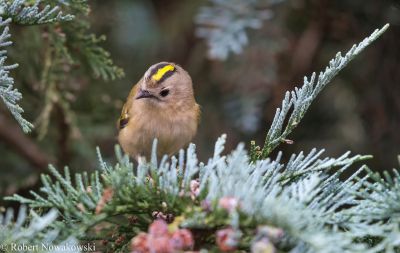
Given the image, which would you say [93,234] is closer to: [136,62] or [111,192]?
[111,192]

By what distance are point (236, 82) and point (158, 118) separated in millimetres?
503

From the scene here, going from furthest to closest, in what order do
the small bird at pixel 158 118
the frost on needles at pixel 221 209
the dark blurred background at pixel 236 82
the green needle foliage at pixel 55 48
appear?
1. the small bird at pixel 158 118
2. the dark blurred background at pixel 236 82
3. the green needle foliage at pixel 55 48
4. the frost on needles at pixel 221 209

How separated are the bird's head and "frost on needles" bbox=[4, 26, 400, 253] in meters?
1.61

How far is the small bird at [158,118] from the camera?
322 centimetres

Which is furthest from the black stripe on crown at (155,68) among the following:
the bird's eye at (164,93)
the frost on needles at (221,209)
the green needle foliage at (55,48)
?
the frost on needles at (221,209)

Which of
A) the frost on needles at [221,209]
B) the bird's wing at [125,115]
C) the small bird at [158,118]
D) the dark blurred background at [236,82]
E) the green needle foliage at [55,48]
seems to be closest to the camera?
the frost on needles at [221,209]

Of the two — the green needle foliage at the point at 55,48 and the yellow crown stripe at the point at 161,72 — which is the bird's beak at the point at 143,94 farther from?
the green needle foliage at the point at 55,48

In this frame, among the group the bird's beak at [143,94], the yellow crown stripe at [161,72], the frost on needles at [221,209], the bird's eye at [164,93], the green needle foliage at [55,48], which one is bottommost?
the frost on needles at [221,209]

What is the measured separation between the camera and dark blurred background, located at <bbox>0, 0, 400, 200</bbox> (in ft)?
9.99

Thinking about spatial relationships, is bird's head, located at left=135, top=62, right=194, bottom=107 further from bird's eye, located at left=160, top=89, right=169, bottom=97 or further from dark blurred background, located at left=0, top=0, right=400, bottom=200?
dark blurred background, located at left=0, top=0, right=400, bottom=200

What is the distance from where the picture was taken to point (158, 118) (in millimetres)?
3279

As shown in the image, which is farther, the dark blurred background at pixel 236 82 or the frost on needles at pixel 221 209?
the dark blurred background at pixel 236 82

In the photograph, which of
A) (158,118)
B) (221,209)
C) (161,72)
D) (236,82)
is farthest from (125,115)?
(221,209)

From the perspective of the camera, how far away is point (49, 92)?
2.69m
